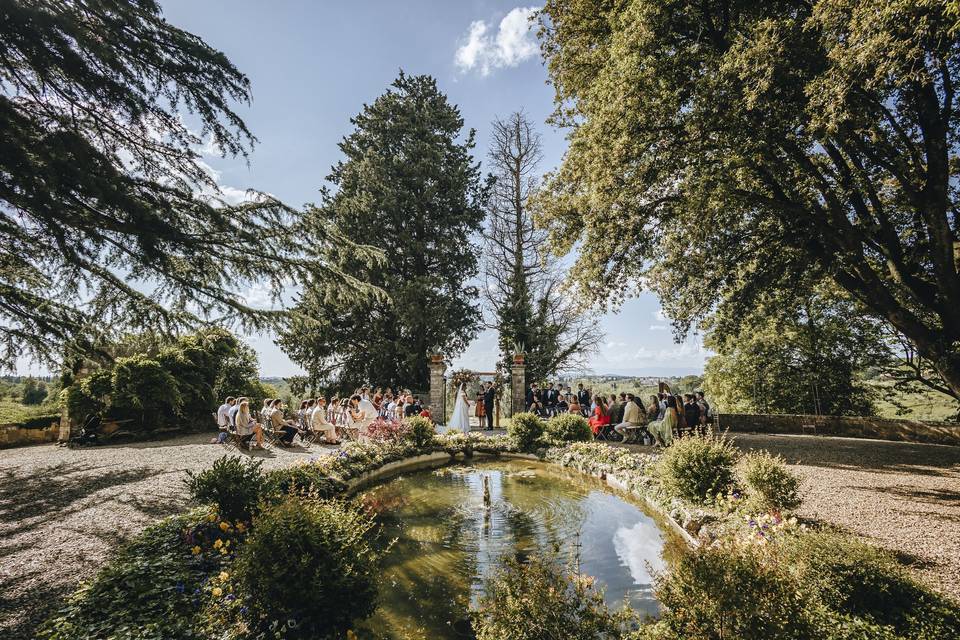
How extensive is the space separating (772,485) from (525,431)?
7452 mm

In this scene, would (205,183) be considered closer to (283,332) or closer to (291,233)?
(291,233)

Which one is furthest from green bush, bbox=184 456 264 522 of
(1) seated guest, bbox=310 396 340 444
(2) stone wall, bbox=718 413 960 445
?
(2) stone wall, bbox=718 413 960 445

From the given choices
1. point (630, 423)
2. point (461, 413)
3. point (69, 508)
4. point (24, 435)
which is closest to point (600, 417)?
point (630, 423)

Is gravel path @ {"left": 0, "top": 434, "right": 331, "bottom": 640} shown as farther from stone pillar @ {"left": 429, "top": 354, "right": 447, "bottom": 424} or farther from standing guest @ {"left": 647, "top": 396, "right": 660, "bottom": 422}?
standing guest @ {"left": 647, "top": 396, "right": 660, "bottom": 422}

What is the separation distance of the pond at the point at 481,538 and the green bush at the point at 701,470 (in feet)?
2.58

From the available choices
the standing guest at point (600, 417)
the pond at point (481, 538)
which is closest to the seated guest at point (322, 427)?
the pond at point (481, 538)

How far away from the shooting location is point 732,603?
104 inches

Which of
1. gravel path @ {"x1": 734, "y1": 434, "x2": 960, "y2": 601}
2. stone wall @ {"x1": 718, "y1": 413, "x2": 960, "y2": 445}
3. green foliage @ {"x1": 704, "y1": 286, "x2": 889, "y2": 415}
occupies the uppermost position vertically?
green foliage @ {"x1": 704, "y1": 286, "x2": 889, "y2": 415}

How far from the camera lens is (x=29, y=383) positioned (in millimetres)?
23266

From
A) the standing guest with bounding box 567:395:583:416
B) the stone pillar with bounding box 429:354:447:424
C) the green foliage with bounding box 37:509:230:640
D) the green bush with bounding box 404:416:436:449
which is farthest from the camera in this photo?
the stone pillar with bounding box 429:354:447:424

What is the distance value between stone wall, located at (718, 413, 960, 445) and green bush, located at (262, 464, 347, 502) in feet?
38.8

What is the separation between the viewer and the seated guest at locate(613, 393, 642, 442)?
13.0 metres

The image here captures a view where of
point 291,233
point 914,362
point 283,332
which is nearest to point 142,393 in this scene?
point 283,332

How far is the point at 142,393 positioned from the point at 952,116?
21.9 metres
